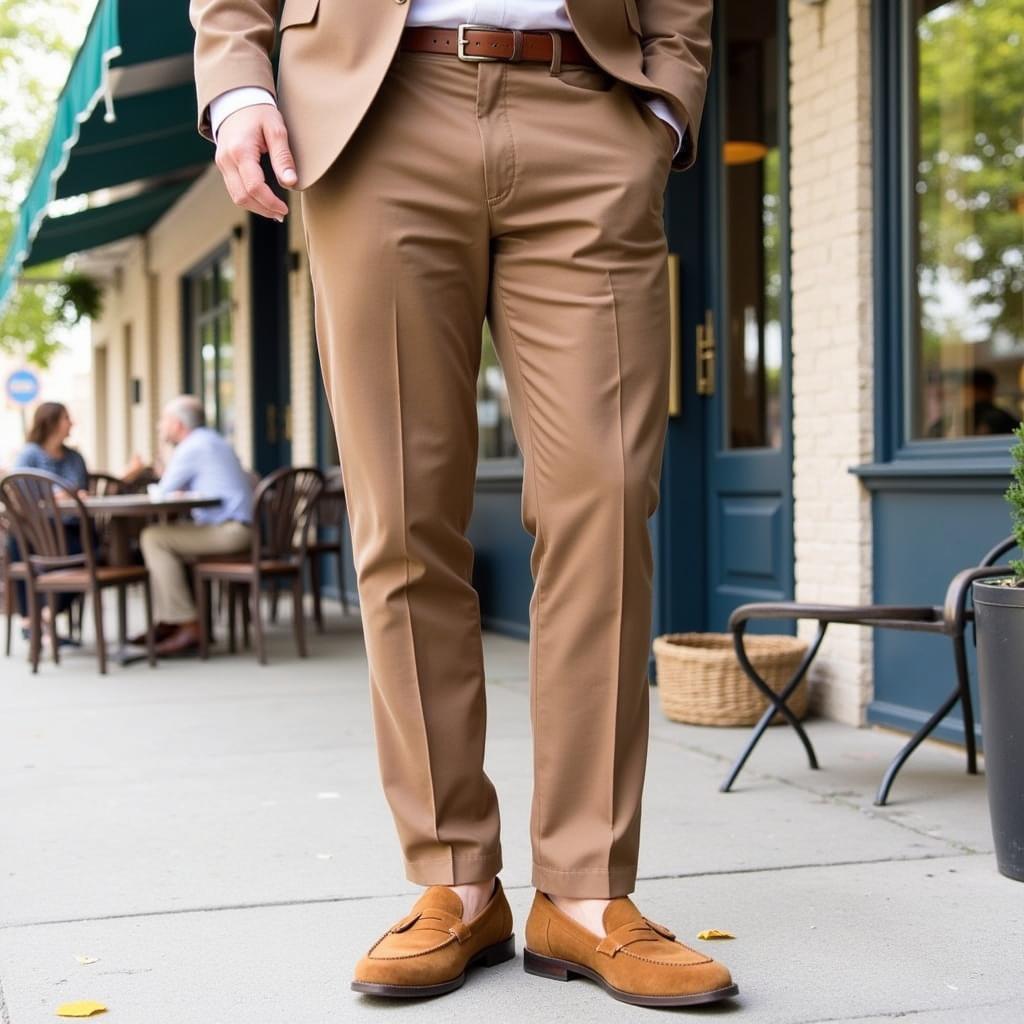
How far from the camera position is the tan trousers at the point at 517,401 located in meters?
2.00

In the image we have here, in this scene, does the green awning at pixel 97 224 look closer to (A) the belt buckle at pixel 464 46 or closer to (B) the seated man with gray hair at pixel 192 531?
(B) the seated man with gray hair at pixel 192 531

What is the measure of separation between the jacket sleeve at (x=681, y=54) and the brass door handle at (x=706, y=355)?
3.23 meters

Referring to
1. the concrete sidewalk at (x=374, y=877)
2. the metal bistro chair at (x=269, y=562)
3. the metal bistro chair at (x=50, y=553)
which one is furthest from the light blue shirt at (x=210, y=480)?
the concrete sidewalk at (x=374, y=877)

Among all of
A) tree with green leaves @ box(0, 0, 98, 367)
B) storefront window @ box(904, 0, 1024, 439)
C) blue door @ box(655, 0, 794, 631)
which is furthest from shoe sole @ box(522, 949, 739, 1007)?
tree with green leaves @ box(0, 0, 98, 367)

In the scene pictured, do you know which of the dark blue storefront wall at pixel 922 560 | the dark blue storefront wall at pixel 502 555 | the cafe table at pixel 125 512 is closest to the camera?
the dark blue storefront wall at pixel 922 560

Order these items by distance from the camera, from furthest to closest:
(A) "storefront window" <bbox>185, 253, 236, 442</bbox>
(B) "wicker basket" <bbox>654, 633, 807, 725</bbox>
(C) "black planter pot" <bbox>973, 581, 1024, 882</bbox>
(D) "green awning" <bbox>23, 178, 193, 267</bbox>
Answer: (A) "storefront window" <bbox>185, 253, 236, 442</bbox>
(D) "green awning" <bbox>23, 178, 193, 267</bbox>
(B) "wicker basket" <bbox>654, 633, 807, 725</bbox>
(C) "black planter pot" <bbox>973, 581, 1024, 882</bbox>

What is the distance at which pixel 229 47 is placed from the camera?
2037 mm

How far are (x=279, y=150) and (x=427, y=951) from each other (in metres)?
1.18

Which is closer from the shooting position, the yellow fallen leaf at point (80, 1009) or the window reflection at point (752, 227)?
the yellow fallen leaf at point (80, 1009)

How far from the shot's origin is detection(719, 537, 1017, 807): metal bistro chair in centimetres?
327

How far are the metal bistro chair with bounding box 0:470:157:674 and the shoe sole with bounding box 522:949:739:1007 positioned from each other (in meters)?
4.56

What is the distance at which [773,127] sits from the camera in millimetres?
5289

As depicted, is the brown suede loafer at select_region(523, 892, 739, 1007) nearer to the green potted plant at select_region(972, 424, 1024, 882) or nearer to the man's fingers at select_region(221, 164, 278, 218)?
the green potted plant at select_region(972, 424, 1024, 882)

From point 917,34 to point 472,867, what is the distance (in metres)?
3.45
